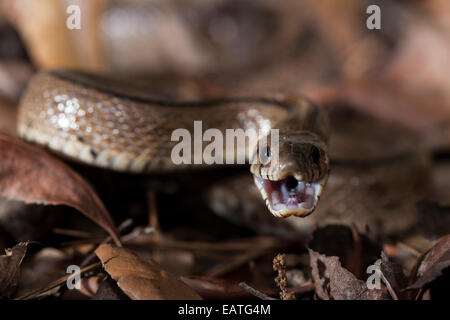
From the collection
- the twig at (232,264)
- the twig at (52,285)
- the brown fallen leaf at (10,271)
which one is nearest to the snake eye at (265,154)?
the twig at (232,264)

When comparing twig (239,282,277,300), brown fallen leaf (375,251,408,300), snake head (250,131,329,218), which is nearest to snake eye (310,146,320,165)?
snake head (250,131,329,218)

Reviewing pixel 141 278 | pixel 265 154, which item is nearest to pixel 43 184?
pixel 141 278

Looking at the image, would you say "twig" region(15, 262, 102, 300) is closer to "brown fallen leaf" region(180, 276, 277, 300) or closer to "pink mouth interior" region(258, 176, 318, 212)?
"brown fallen leaf" region(180, 276, 277, 300)

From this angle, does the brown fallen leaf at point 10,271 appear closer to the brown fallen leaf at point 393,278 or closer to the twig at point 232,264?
the twig at point 232,264

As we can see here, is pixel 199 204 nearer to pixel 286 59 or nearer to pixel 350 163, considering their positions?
pixel 350 163

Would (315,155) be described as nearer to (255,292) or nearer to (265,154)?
(265,154)

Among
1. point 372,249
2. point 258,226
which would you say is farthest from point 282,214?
point 258,226
